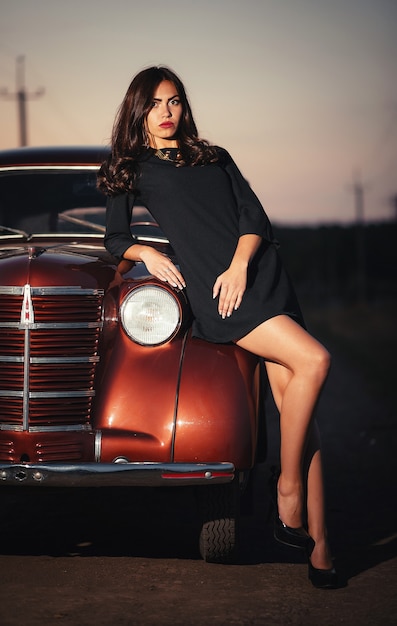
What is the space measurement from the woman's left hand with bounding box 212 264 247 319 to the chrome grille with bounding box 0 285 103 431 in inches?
24.9

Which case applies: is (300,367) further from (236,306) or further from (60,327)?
(60,327)

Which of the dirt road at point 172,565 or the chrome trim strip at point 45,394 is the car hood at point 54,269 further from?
the dirt road at point 172,565

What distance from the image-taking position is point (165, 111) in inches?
176

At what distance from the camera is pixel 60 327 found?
14.9ft

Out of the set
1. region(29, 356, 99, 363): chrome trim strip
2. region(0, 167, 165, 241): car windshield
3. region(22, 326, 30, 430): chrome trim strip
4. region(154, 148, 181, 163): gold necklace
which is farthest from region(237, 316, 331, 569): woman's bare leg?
region(0, 167, 165, 241): car windshield

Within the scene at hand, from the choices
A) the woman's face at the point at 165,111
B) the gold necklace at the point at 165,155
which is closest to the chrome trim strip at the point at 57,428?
the gold necklace at the point at 165,155

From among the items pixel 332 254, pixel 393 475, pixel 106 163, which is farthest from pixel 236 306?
pixel 332 254

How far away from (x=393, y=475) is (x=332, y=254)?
9937cm

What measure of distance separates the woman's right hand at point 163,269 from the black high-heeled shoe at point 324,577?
48.8 inches

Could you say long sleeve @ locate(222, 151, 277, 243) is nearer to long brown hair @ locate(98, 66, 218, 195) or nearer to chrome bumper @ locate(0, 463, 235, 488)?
long brown hair @ locate(98, 66, 218, 195)

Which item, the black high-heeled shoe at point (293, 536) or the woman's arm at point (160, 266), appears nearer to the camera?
the black high-heeled shoe at point (293, 536)

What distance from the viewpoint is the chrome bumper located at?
4.13 meters

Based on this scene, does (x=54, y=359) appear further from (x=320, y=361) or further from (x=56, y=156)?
(x=56, y=156)

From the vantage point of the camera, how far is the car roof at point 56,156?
606 cm
